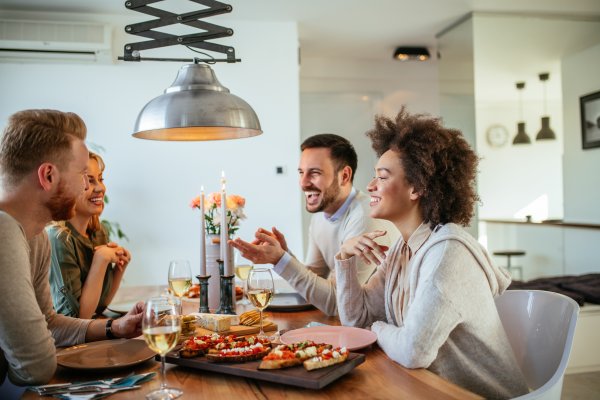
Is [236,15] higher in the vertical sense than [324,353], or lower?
higher

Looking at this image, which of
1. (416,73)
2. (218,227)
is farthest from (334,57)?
(218,227)

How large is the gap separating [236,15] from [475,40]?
2083 millimetres

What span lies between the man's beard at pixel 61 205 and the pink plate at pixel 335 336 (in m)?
0.67

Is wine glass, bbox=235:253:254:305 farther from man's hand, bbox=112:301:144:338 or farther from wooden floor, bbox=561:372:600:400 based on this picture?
wooden floor, bbox=561:372:600:400

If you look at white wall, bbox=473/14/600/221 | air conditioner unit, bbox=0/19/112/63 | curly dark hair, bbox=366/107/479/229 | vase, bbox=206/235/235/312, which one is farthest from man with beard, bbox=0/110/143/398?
white wall, bbox=473/14/600/221

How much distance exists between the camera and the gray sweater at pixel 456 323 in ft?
4.19

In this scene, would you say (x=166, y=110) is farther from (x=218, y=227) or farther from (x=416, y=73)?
(x=416, y=73)

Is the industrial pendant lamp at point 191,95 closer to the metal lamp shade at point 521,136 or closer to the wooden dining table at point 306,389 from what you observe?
the wooden dining table at point 306,389

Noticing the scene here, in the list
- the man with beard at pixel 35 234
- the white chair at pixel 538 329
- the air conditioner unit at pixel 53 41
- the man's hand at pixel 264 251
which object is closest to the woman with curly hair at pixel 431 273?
the white chair at pixel 538 329

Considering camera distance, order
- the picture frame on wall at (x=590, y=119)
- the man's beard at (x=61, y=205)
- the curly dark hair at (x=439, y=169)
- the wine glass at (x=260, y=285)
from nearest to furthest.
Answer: the man's beard at (x=61, y=205), the wine glass at (x=260, y=285), the curly dark hair at (x=439, y=169), the picture frame on wall at (x=590, y=119)

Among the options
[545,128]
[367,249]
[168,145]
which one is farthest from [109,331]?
[545,128]

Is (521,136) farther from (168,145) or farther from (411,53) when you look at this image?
(168,145)

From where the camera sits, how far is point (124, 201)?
4.38m

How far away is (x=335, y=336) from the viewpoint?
1.47m
